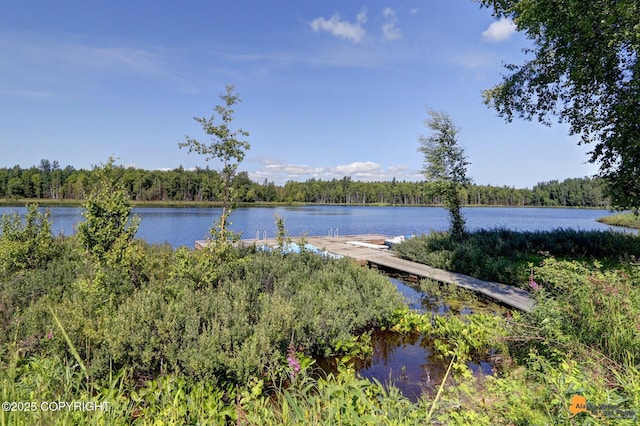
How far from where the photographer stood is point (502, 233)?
1438 centimetres

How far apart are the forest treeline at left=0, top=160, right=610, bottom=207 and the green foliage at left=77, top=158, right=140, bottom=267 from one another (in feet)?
189

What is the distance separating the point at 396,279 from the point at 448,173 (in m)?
6.83

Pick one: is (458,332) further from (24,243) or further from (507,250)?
(24,243)

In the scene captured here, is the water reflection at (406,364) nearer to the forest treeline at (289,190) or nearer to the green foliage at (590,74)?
the green foliage at (590,74)

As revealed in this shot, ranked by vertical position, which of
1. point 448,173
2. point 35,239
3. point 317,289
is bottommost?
point 317,289

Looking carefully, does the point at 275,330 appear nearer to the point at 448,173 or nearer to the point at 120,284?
the point at 120,284

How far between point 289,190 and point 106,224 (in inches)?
4689

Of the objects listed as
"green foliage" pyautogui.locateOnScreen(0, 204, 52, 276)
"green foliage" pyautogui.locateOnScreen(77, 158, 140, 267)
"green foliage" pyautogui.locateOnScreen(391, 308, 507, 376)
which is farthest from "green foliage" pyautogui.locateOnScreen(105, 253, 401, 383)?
"green foliage" pyautogui.locateOnScreen(0, 204, 52, 276)

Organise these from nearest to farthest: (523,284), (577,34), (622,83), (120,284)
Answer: (120,284) → (577,34) → (523,284) → (622,83)

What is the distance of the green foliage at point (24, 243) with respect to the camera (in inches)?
295

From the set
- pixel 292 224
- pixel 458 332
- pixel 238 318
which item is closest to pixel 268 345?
pixel 238 318

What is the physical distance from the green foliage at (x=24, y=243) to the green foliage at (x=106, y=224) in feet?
8.40

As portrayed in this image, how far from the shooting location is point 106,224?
658 cm

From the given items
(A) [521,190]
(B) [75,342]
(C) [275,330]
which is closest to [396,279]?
(C) [275,330]
